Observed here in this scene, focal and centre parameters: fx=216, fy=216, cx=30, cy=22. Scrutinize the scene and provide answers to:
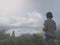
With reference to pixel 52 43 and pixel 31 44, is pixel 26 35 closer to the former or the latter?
pixel 31 44

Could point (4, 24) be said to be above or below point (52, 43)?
above

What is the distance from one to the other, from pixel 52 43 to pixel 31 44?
1.89 ft

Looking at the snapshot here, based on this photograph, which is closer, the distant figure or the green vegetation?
the distant figure

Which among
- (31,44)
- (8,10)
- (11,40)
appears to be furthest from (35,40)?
(8,10)

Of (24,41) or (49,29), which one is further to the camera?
(24,41)

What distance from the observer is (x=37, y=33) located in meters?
A: 6.26

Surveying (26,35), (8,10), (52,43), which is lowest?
(52,43)

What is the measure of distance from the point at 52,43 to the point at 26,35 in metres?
0.84

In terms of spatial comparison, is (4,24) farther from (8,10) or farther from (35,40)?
(35,40)

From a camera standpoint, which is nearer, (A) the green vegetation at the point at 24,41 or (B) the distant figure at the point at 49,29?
(B) the distant figure at the point at 49,29

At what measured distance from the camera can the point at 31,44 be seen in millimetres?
5828

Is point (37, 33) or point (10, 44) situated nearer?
point (10, 44)

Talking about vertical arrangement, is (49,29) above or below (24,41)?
above

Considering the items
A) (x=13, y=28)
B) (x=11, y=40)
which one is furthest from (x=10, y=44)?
(x=13, y=28)
